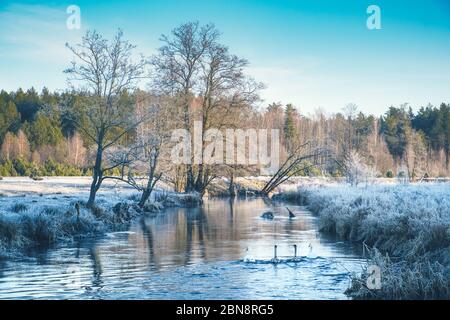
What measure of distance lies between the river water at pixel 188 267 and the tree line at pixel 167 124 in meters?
6.00

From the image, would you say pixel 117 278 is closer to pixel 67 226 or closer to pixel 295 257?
pixel 295 257

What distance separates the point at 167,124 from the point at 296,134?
126 ft

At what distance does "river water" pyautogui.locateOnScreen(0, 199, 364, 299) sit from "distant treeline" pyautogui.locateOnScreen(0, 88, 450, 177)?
25.8 meters

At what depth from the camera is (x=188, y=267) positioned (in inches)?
564

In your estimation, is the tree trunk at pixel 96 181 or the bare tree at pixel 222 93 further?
the bare tree at pixel 222 93

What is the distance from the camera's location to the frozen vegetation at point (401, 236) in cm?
1073

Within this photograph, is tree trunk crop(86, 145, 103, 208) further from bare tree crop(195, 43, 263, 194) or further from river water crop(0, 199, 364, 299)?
bare tree crop(195, 43, 263, 194)

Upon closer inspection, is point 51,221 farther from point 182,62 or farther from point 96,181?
point 182,62

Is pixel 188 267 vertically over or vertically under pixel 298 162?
under

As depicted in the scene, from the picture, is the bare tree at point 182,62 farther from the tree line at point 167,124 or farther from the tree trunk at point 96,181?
the tree trunk at point 96,181

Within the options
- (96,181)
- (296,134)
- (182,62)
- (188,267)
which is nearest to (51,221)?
(96,181)

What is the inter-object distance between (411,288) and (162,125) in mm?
23326

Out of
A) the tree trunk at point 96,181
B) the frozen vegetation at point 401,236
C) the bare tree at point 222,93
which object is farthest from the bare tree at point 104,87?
the bare tree at point 222,93
